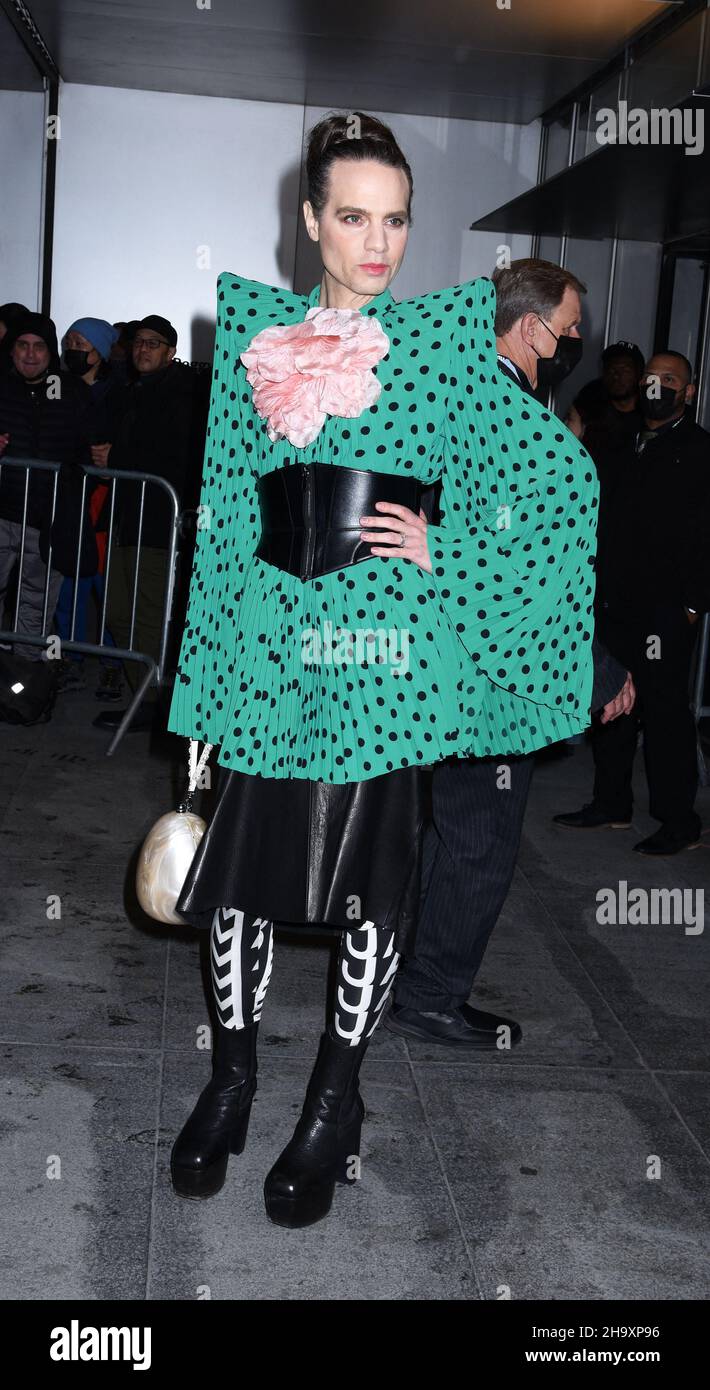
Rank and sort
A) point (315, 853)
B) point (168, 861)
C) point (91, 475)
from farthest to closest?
point (91, 475) < point (168, 861) < point (315, 853)

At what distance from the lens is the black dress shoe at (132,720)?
6.57 metres

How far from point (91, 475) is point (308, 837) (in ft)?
15.0

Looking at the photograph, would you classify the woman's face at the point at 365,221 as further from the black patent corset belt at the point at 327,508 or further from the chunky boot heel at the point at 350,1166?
the chunky boot heel at the point at 350,1166

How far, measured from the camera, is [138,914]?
417cm

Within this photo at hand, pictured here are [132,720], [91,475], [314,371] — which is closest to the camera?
[314,371]

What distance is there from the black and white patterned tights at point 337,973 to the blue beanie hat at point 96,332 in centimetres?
631

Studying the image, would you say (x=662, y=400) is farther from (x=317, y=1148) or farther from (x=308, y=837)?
(x=317, y=1148)

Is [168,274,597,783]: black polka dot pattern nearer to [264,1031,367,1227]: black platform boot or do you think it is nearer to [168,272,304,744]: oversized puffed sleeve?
[168,272,304,744]: oversized puffed sleeve

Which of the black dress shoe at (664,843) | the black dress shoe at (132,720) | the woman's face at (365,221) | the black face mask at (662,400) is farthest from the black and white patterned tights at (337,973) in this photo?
the black dress shoe at (132,720)

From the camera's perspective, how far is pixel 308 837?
2412mm

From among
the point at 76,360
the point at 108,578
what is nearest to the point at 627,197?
the point at 76,360

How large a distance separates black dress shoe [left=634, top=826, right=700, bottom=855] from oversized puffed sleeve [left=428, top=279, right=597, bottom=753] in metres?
2.72

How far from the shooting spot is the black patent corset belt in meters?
2.32

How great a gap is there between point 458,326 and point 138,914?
237 cm
